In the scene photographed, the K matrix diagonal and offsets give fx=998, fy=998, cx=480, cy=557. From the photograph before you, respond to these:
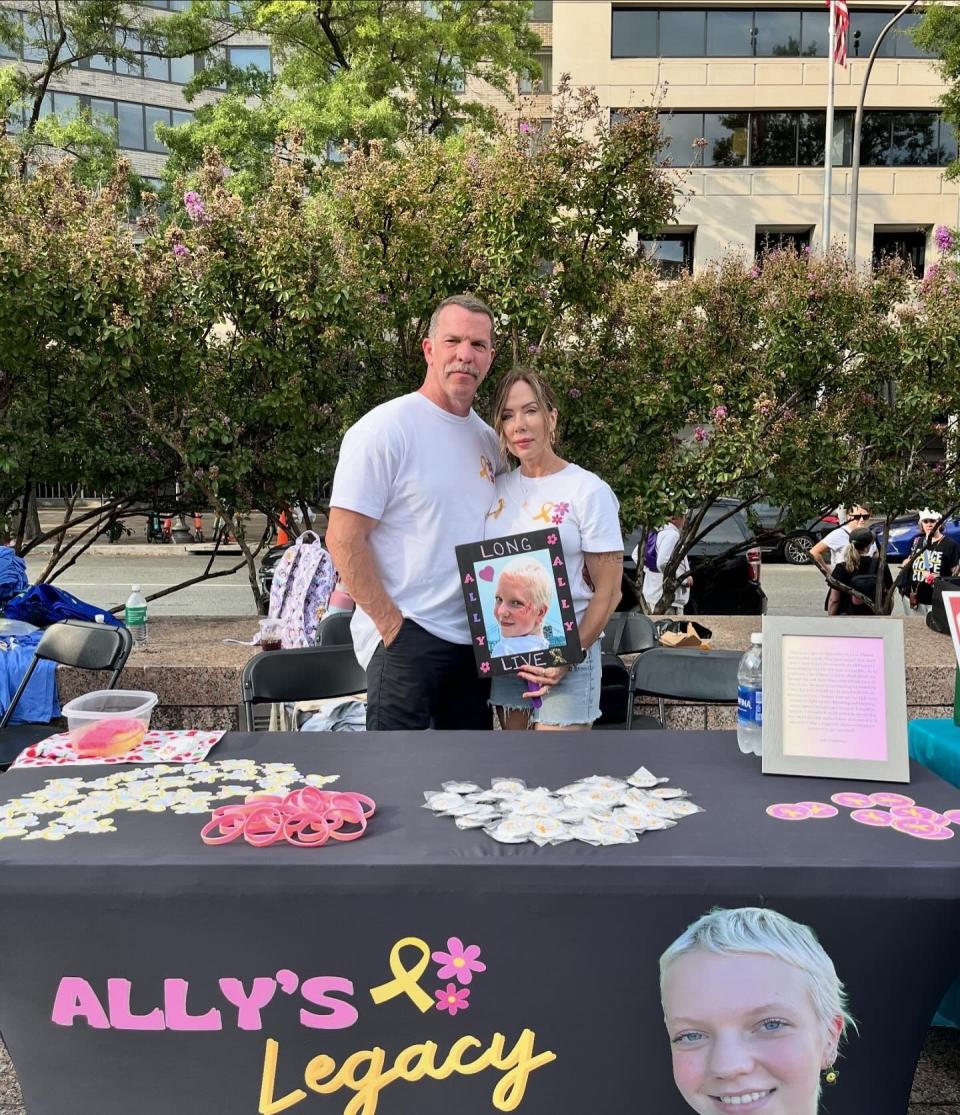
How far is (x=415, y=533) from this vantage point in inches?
120

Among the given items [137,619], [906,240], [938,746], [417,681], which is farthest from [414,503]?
[906,240]

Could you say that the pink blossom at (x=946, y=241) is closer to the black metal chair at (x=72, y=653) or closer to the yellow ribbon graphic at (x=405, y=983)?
the black metal chair at (x=72, y=653)

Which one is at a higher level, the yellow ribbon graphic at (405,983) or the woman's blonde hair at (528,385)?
the woman's blonde hair at (528,385)

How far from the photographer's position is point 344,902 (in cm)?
186

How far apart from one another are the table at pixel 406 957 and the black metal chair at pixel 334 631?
2484 mm

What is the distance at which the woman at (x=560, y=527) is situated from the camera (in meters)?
3.06

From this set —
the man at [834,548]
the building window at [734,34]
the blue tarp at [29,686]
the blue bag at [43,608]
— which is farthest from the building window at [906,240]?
the blue tarp at [29,686]

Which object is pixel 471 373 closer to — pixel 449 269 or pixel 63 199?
pixel 449 269

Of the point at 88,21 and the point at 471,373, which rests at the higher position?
the point at 88,21

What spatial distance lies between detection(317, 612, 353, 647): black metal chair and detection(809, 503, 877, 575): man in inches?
168

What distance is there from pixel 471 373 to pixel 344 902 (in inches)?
68.8

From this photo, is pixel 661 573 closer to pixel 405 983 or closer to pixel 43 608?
pixel 43 608

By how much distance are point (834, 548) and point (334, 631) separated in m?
6.66

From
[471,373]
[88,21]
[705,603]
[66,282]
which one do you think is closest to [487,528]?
[471,373]
